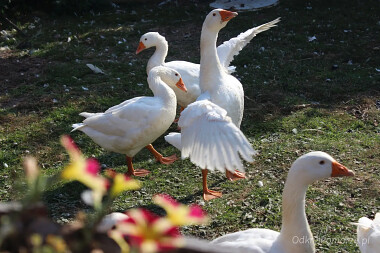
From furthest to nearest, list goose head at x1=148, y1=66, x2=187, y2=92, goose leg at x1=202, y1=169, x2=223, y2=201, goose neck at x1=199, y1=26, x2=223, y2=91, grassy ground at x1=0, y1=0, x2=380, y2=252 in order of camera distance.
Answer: goose head at x1=148, y1=66, x2=187, y2=92 → goose neck at x1=199, y1=26, x2=223, y2=91 → goose leg at x1=202, y1=169, x2=223, y2=201 → grassy ground at x1=0, y1=0, x2=380, y2=252

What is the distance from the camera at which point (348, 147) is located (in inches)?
212

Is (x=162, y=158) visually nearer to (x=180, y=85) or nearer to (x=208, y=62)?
(x=180, y=85)

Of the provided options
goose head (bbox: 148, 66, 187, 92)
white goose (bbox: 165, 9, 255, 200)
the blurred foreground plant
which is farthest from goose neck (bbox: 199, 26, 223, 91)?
the blurred foreground plant

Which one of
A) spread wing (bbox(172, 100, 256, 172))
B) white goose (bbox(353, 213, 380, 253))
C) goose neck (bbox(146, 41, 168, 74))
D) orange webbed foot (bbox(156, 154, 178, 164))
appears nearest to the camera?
white goose (bbox(353, 213, 380, 253))

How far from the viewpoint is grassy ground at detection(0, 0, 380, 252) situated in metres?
4.54

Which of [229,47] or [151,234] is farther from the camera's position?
[229,47]

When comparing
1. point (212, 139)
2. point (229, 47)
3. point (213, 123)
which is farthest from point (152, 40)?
point (212, 139)

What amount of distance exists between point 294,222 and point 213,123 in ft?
4.27

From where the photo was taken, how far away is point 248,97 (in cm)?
668

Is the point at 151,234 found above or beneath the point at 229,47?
above

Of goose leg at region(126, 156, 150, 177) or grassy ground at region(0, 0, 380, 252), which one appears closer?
grassy ground at region(0, 0, 380, 252)

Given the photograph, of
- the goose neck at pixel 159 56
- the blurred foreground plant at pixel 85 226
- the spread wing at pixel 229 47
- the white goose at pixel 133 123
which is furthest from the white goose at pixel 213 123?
the blurred foreground plant at pixel 85 226

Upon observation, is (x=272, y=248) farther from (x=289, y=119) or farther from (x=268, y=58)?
(x=268, y=58)

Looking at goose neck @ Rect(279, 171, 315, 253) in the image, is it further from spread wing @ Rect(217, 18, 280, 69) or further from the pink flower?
spread wing @ Rect(217, 18, 280, 69)
